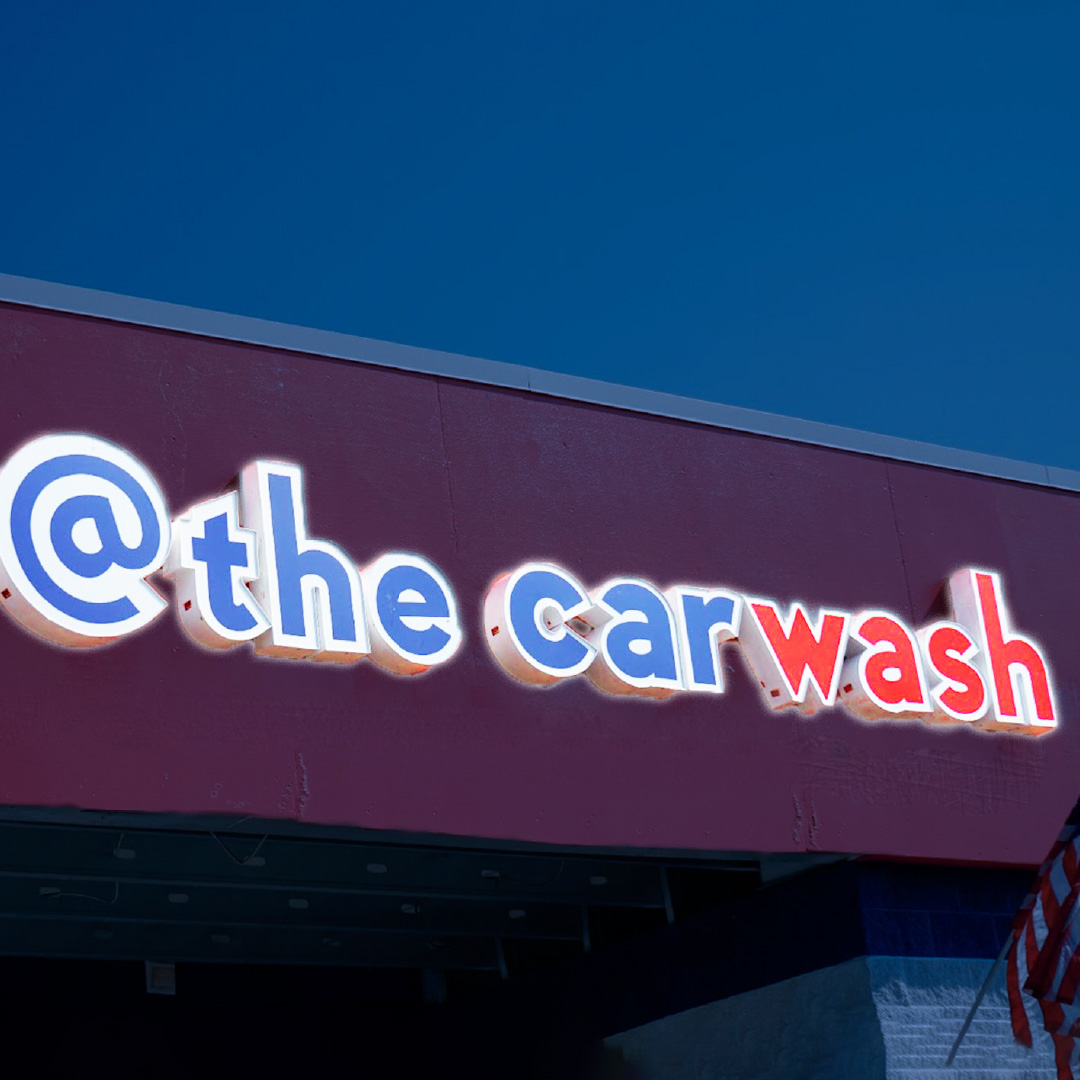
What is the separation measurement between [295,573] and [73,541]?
1216 mm

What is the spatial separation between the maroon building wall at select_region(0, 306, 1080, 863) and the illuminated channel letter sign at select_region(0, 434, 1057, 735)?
13 cm

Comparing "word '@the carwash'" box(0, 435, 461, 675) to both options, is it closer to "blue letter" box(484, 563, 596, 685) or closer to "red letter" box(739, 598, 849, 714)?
"blue letter" box(484, 563, 596, 685)

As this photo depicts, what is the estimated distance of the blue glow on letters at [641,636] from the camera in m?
10.2

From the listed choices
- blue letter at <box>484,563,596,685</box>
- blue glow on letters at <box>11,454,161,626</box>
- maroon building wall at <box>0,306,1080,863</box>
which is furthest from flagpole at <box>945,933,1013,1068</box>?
blue glow on letters at <box>11,454,161,626</box>

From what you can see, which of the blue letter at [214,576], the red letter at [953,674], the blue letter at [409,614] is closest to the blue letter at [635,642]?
the blue letter at [409,614]

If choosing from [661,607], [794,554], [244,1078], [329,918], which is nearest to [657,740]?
[661,607]

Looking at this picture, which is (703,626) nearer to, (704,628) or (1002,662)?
(704,628)

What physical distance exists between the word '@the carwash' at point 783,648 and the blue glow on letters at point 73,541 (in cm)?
213

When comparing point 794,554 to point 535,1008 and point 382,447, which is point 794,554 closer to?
point 382,447

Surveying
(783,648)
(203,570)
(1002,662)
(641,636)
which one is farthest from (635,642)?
(1002,662)

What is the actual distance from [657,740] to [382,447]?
7.91 feet

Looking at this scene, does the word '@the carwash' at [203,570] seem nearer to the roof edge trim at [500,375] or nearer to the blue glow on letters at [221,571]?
the blue glow on letters at [221,571]

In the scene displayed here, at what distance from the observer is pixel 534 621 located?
998cm

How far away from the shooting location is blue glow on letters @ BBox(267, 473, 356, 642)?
30.0 feet
